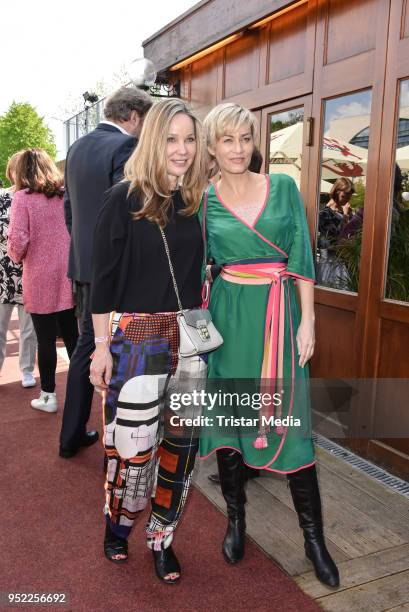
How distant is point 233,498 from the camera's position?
2.28m

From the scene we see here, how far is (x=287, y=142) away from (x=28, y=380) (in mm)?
2755

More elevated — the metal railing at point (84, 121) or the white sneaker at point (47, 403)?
the metal railing at point (84, 121)

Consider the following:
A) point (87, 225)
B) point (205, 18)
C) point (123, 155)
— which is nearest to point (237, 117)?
point (123, 155)

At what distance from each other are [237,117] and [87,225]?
1.17 m

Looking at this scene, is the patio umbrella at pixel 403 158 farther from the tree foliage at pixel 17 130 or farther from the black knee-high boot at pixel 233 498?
the tree foliage at pixel 17 130

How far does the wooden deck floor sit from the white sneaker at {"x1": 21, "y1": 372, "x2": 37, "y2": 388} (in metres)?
1.93

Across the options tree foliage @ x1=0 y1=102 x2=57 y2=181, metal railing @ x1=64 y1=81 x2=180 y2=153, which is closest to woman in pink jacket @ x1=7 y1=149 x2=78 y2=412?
metal railing @ x1=64 y1=81 x2=180 y2=153

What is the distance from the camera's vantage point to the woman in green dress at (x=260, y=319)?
2059 mm

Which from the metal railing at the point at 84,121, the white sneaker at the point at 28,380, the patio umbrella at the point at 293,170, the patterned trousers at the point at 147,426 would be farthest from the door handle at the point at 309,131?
the metal railing at the point at 84,121

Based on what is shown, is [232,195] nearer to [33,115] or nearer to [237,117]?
[237,117]

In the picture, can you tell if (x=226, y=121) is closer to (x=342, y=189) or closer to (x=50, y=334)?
(x=342, y=189)

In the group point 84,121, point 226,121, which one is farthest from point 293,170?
point 84,121

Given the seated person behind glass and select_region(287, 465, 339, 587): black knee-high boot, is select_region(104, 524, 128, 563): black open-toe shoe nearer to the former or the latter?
select_region(287, 465, 339, 587): black knee-high boot

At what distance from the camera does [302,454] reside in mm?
2098
